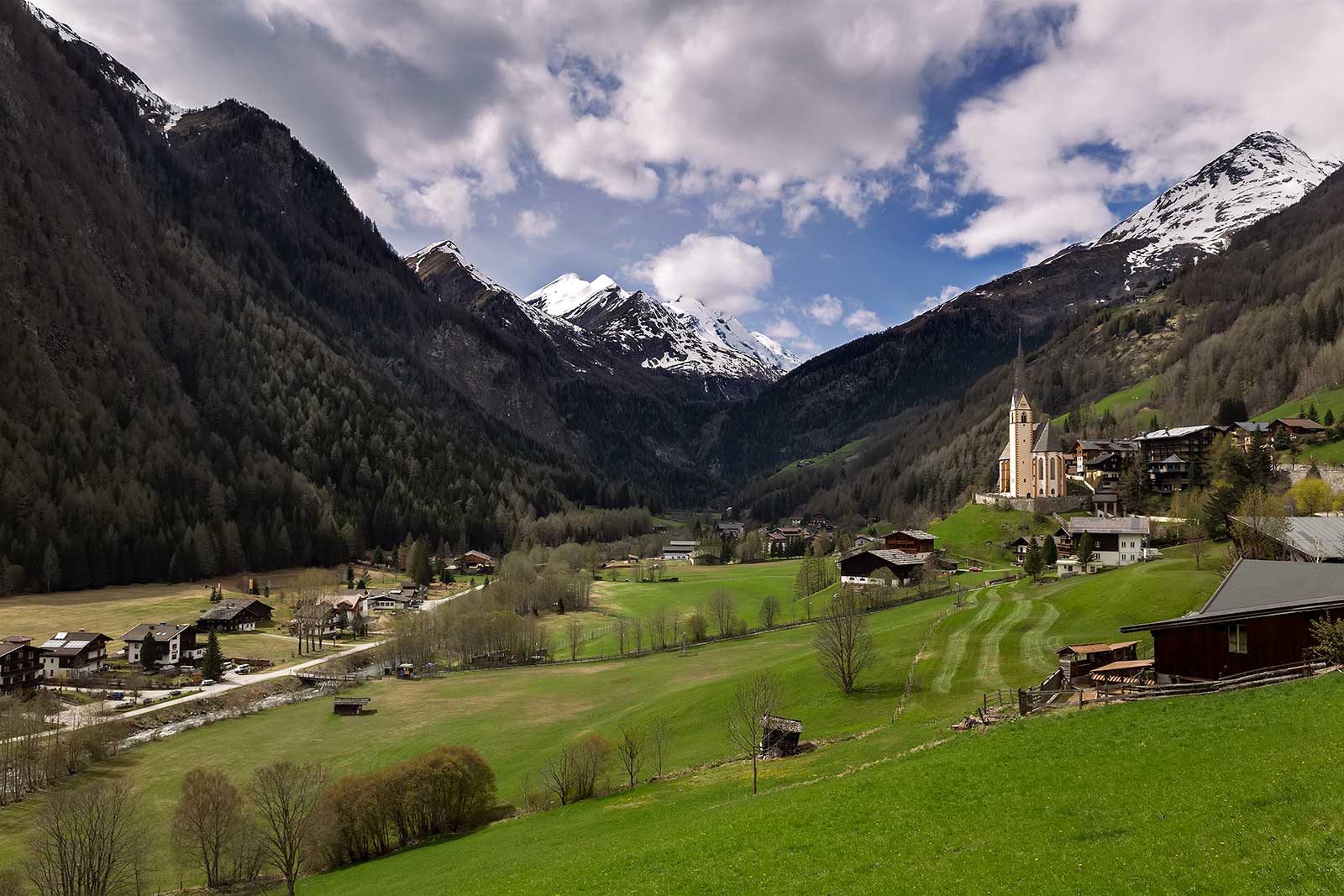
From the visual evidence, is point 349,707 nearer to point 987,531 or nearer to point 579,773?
point 579,773

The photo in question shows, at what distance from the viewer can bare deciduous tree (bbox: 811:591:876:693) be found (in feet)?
179

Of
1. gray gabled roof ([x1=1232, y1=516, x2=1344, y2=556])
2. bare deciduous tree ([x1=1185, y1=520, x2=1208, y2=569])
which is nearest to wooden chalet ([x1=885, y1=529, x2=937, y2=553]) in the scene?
bare deciduous tree ([x1=1185, y1=520, x2=1208, y2=569])

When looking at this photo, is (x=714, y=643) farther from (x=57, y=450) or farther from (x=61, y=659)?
(x=57, y=450)

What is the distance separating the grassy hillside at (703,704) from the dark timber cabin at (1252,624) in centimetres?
1102

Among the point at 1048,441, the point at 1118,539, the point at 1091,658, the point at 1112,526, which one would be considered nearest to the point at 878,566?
the point at 1112,526

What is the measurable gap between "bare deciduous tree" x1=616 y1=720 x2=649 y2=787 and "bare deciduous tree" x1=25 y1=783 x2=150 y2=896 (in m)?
28.2

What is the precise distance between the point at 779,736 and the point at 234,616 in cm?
10672

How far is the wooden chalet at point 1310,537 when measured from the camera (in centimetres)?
5103

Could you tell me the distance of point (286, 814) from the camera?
42875mm

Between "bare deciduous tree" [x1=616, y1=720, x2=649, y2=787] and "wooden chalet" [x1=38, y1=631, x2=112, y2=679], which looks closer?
"bare deciduous tree" [x1=616, y1=720, x2=649, y2=787]

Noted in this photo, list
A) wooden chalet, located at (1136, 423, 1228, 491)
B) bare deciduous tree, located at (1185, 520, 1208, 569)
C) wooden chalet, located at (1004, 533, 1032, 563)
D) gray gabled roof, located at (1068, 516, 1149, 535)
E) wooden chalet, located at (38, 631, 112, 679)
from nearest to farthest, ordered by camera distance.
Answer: bare deciduous tree, located at (1185, 520, 1208, 569), wooden chalet, located at (38, 631, 112, 679), gray gabled roof, located at (1068, 516, 1149, 535), wooden chalet, located at (1004, 533, 1032, 563), wooden chalet, located at (1136, 423, 1228, 491)

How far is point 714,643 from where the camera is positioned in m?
98.9

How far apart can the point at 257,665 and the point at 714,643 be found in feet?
202

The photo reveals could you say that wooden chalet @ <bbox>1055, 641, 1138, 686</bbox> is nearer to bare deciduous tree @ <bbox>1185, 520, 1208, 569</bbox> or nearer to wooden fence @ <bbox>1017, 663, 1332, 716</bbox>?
wooden fence @ <bbox>1017, 663, 1332, 716</bbox>
